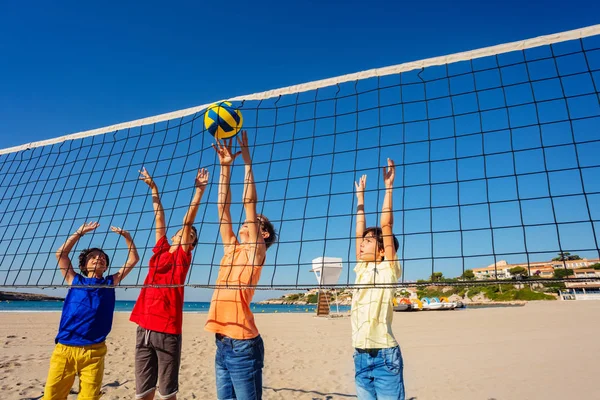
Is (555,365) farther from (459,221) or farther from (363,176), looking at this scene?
(363,176)

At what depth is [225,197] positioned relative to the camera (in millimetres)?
3094

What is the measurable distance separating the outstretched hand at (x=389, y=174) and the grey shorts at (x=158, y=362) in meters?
1.91

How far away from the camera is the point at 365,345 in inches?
91.8

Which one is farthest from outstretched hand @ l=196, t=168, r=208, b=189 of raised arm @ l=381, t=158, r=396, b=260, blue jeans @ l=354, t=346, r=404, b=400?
blue jeans @ l=354, t=346, r=404, b=400

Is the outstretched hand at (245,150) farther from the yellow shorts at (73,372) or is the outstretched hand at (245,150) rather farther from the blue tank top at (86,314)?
the yellow shorts at (73,372)

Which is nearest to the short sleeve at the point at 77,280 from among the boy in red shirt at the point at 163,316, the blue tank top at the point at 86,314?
the blue tank top at the point at 86,314

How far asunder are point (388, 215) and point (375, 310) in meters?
0.65

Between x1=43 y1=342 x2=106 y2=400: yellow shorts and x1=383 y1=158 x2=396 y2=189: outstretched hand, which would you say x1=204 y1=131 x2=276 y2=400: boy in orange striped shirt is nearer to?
x1=383 y1=158 x2=396 y2=189: outstretched hand

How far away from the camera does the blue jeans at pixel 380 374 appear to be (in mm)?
2188

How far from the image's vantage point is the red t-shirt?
2.76 meters

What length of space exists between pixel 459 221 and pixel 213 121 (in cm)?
247

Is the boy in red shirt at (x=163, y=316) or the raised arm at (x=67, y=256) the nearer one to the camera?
the boy in red shirt at (x=163, y=316)

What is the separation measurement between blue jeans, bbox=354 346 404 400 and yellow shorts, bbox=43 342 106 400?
1.93m

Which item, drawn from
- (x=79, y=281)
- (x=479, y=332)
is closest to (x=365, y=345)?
(x=79, y=281)
